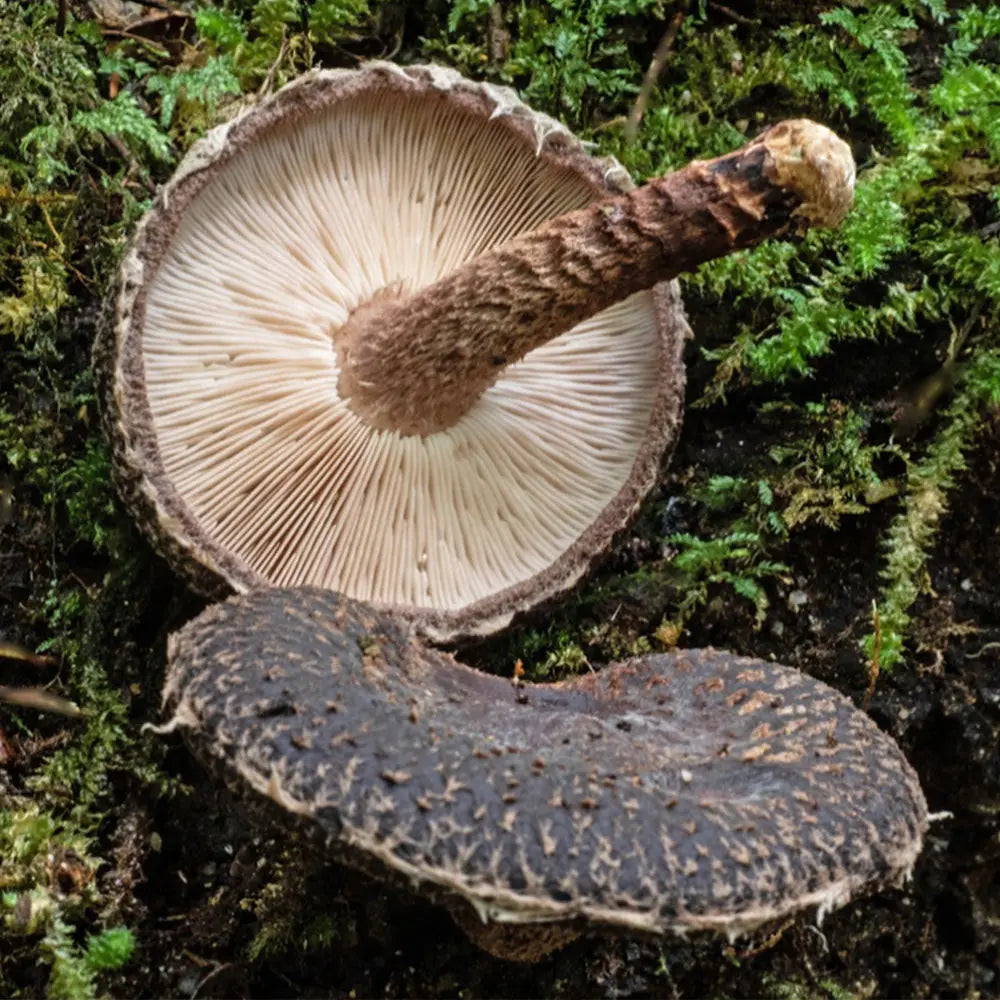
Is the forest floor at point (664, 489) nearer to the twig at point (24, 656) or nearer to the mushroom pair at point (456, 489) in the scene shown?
the twig at point (24, 656)

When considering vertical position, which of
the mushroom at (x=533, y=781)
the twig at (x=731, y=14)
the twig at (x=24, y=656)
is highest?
the twig at (x=731, y=14)

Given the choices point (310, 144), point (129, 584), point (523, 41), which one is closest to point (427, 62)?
point (523, 41)

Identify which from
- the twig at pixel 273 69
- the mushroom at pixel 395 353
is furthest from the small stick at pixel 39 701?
the twig at pixel 273 69

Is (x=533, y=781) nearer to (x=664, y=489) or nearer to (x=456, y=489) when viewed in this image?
(x=456, y=489)

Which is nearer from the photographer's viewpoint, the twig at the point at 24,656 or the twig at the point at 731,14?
the twig at the point at 24,656

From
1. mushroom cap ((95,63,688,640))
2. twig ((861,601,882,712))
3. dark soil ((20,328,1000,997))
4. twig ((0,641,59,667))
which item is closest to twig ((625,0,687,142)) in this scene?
mushroom cap ((95,63,688,640))

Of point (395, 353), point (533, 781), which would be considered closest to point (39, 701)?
point (395, 353)
